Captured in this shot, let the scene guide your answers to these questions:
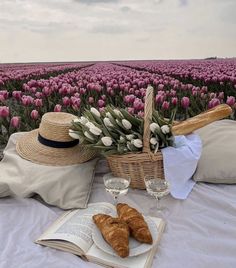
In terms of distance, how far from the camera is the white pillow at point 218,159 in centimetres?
214

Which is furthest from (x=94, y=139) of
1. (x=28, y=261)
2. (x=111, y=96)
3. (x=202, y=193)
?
(x=111, y=96)

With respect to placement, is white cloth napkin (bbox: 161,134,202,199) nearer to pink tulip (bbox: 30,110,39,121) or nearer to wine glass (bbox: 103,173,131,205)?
wine glass (bbox: 103,173,131,205)

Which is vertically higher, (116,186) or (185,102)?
(185,102)

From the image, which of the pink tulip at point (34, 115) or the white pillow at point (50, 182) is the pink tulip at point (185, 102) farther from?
the white pillow at point (50, 182)

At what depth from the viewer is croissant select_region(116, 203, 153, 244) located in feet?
4.66

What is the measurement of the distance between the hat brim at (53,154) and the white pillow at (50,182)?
0.04 metres

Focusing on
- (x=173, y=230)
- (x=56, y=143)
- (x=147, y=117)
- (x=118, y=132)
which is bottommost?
(x=173, y=230)

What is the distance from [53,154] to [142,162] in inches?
22.7

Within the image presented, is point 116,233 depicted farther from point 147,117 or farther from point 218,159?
point 218,159

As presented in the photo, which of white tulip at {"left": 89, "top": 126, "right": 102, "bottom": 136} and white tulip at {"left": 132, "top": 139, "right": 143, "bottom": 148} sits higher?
white tulip at {"left": 89, "top": 126, "right": 102, "bottom": 136}

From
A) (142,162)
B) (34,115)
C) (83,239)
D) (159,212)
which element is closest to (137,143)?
(142,162)

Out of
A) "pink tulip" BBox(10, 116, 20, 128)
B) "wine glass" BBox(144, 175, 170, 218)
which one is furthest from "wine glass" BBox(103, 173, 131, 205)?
"pink tulip" BBox(10, 116, 20, 128)

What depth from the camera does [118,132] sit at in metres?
2.07

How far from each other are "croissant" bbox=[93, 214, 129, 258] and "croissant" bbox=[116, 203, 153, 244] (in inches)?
1.4
